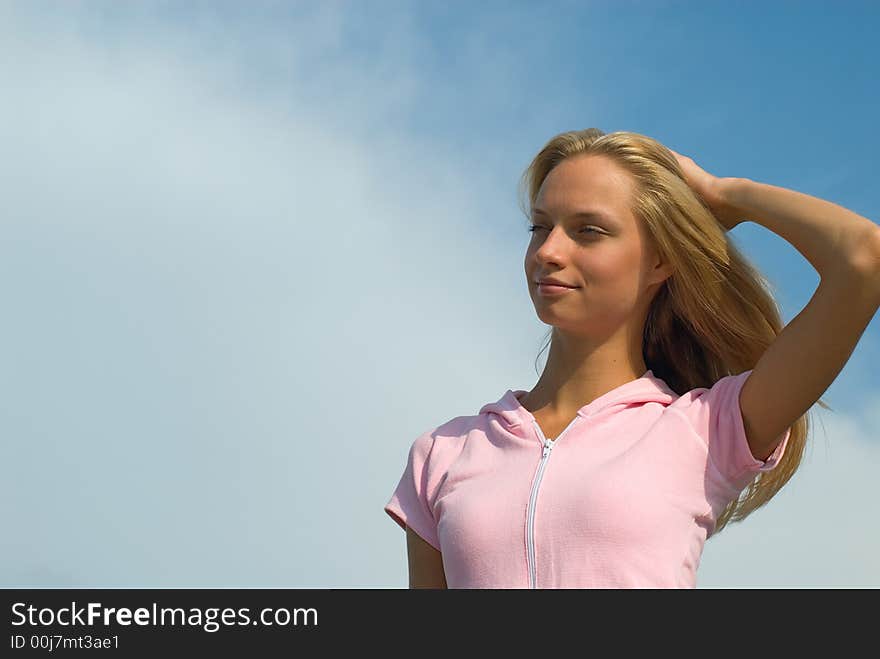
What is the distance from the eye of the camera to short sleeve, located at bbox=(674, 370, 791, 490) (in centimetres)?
412

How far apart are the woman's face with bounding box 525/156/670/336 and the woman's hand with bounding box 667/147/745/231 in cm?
28

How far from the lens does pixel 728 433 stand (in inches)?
163

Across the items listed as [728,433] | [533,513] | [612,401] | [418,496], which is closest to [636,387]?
[612,401]

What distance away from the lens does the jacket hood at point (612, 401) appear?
4359mm

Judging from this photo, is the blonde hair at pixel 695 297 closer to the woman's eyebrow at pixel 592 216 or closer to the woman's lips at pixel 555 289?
the woman's eyebrow at pixel 592 216

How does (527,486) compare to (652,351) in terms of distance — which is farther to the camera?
(652,351)

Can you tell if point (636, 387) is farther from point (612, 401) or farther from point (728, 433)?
point (728, 433)

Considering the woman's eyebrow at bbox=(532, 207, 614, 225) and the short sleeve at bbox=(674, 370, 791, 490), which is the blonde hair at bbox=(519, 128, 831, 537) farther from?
the short sleeve at bbox=(674, 370, 791, 490)

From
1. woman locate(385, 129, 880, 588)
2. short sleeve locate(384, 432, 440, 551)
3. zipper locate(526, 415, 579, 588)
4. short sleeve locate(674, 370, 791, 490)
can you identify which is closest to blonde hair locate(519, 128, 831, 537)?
woman locate(385, 129, 880, 588)

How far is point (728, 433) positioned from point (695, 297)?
642 millimetres
